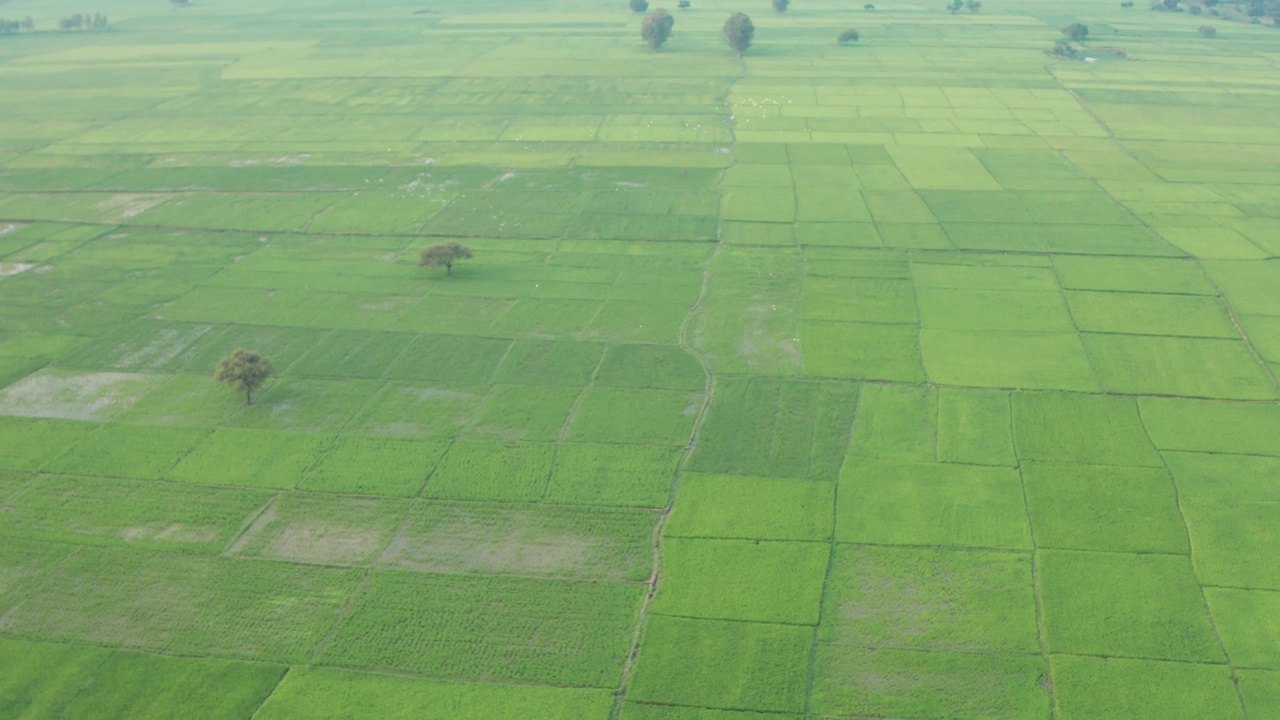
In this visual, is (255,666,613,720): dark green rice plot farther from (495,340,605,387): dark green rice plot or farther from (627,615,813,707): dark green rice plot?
(495,340,605,387): dark green rice plot

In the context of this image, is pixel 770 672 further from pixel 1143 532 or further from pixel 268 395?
pixel 268 395

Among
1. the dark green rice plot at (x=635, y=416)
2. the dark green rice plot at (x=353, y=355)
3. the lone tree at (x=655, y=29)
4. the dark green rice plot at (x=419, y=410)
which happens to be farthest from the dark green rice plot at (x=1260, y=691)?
the lone tree at (x=655, y=29)

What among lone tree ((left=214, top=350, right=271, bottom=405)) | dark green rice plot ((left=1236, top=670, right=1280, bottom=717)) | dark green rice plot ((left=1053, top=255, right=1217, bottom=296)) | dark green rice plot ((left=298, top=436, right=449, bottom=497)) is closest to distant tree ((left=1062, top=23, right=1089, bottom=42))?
dark green rice plot ((left=1053, top=255, right=1217, bottom=296))

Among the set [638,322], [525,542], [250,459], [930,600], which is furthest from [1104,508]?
[250,459]

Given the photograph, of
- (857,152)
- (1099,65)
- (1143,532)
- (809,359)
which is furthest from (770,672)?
(1099,65)

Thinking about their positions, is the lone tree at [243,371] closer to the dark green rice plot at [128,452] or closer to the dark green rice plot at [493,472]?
the dark green rice plot at [128,452]

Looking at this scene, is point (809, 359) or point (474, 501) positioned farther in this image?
point (809, 359)

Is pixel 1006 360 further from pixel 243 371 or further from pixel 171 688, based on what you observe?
pixel 171 688
